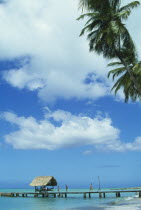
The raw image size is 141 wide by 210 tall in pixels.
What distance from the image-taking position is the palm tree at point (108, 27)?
16.1m

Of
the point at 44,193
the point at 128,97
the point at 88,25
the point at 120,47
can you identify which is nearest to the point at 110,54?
the point at 120,47

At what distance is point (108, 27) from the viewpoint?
1598 cm

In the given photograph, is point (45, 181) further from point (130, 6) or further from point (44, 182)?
point (130, 6)

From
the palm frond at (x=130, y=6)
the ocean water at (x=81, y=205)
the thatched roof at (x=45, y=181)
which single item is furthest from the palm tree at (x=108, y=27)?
the thatched roof at (x=45, y=181)

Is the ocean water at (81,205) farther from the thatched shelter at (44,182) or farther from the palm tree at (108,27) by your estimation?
the palm tree at (108,27)

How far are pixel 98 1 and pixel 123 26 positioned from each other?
2.11m

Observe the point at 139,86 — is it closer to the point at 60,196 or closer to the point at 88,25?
the point at 88,25

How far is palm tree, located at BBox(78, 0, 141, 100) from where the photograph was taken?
52.8 ft

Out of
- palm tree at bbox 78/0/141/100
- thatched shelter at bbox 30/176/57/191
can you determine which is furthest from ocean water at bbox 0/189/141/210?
palm tree at bbox 78/0/141/100

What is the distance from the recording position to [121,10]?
16.7m

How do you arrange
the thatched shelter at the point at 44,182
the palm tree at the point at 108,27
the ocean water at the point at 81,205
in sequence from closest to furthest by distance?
the palm tree at the point at 108,27 < the ocean water at the point at 81,205 < the thatched shelter at the point at 44,182

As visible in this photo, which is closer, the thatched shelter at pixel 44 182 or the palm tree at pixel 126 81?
the palm tree at pixel 126 81

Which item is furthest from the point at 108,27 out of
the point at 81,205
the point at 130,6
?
the point at 81,205

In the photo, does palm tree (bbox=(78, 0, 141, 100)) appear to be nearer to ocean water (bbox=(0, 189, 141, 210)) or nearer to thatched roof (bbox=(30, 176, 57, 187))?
ocean water (bbox=(0, 189, 141, 210))
